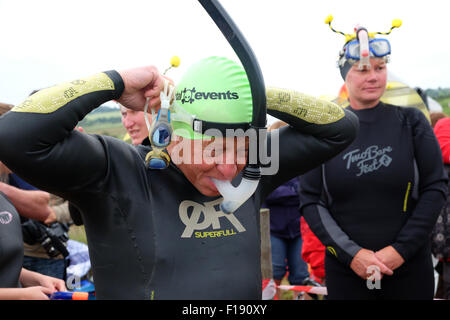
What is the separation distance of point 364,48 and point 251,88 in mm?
1699

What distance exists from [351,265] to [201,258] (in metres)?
1.37

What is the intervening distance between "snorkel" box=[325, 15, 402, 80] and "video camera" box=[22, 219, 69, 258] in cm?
255

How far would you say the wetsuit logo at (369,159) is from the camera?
2820 mm

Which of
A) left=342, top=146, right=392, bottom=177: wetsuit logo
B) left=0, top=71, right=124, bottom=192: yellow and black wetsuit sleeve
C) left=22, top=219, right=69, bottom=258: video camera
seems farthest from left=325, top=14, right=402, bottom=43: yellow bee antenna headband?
left=22, top=219, right=69, bottom=258: video camera

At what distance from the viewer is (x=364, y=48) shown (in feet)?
9.41

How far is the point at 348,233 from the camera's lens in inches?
113

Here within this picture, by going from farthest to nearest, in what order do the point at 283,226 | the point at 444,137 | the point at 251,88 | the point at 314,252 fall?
the point at 283,226 < the point at 314,252 < the point at 444,137 < the point at 251,88

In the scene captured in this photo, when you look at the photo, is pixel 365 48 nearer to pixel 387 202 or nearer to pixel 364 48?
pixel 364 48

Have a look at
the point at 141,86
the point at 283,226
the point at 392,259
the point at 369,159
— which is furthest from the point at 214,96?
the point at 283,226

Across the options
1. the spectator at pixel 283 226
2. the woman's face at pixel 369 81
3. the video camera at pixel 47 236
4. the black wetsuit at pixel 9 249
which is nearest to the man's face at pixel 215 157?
the black wetsuit at pixel 9 249

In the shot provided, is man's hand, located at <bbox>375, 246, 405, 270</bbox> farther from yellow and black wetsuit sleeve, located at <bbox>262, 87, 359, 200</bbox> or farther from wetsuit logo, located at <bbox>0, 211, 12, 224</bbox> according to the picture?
wetsuit logo, located at <bbox>0, 211, 12, 224</bbox>

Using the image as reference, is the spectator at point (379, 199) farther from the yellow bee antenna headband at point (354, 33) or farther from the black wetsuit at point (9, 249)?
the black wetsuit at point (9, 249)

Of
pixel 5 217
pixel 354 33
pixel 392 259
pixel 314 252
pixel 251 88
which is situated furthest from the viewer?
pixel 314 252
